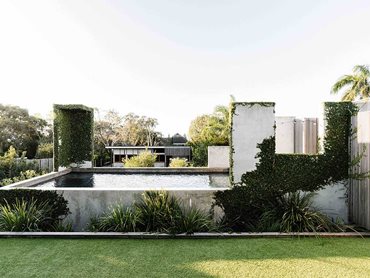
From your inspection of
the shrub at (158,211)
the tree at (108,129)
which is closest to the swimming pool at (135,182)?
the shrub at (158,211)

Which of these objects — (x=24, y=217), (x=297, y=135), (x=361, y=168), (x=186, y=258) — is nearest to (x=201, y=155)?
(x=297, y=135)

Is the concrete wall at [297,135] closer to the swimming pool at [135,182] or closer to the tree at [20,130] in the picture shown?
the swimming pool at [135,182]

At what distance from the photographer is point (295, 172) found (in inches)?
263

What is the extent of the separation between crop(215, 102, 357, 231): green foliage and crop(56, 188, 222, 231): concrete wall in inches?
14.9

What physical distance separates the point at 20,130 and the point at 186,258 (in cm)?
3662

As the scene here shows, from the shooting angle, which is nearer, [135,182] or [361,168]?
[361,168]

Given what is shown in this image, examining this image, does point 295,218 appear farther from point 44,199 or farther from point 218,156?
point 218,156

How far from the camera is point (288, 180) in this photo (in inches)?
263

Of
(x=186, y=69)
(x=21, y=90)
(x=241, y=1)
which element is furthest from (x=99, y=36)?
(x=21, y=90)

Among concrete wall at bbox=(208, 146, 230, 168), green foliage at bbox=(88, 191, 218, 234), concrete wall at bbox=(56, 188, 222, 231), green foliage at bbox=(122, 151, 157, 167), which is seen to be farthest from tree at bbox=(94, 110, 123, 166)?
green foliage at bbox=(88, 191, 218, 234)

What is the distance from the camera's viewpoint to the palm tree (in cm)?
2058

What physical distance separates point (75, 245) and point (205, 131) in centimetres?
1651

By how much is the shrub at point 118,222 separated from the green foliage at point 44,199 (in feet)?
3.27

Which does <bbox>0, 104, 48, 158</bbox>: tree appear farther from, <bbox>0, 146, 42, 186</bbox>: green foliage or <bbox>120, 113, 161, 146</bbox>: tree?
<bbox>0, 146, 42, 186</bbox>: green foliage
